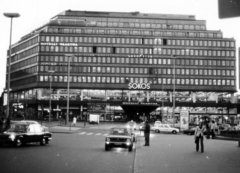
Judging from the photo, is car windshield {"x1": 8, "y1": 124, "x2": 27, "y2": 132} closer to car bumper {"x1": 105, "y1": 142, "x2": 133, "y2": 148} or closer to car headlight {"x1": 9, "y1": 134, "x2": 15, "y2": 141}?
car headlight {"x1": 9, "y1": 134, "x2": 15, "y2": 141}

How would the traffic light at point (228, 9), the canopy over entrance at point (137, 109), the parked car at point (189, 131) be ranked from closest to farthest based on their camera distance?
the traffic light at point (228, 9), the parked car at point (189, 131), the canopy over entrance at point (137, 109)

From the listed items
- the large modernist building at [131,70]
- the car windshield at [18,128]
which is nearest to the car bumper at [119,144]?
the car windshield at [18,128]

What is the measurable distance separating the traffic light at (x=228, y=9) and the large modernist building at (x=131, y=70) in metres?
90.0

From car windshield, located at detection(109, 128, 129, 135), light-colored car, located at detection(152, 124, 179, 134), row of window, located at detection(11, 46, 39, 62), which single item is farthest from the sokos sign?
car windshield, located at detection(109, 128, 129, 135)

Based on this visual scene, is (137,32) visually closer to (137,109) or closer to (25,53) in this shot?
(137,109)

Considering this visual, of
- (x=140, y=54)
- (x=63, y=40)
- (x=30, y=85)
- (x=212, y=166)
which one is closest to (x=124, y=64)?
(x=140, y=54)

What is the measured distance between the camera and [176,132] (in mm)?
44344

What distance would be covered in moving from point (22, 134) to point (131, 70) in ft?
253

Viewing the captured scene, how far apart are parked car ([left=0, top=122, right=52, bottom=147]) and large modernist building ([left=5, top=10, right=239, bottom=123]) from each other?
7242cm

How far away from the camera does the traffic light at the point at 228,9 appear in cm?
323

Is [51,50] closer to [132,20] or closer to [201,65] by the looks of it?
[132,20]

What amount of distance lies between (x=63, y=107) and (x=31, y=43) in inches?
804

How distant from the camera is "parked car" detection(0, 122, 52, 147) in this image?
19.4 meters

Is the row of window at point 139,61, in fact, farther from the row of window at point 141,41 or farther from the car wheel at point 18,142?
the car wheel at point 18,142
